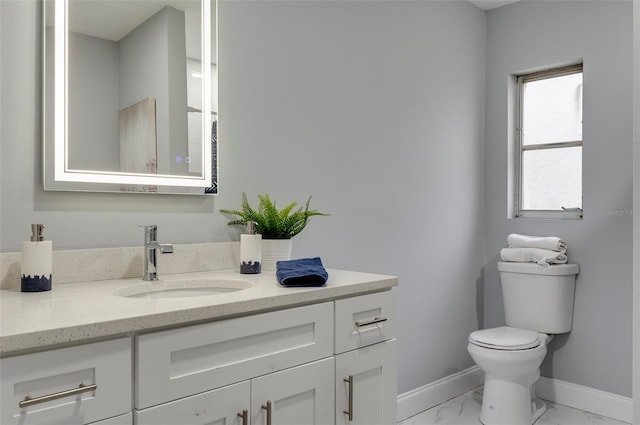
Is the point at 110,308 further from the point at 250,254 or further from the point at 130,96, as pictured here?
the point at 130,96

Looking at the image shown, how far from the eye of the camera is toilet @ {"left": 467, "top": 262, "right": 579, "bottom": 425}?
2.42 m

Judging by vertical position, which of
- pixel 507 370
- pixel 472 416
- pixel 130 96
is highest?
pixel 130 96

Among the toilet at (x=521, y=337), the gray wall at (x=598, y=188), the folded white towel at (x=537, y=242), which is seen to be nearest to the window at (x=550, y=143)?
the gray wall at (x=598, y=188)

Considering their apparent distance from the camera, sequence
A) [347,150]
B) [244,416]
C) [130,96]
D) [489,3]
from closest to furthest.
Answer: [244,416] < [130,96] < [347,150] < [489,3]

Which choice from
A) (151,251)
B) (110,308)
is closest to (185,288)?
(151,251)

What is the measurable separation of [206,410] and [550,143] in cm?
261

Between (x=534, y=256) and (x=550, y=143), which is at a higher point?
(x=550, y=143)

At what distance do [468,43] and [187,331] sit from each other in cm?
262

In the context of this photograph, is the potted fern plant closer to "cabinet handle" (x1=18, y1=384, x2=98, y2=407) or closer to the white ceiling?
"cabinet handle" (x1=18, y1=384, x2=98, y2=407)

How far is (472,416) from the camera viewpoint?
267 centimetres

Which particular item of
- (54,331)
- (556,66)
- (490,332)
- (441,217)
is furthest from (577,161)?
(54,331)

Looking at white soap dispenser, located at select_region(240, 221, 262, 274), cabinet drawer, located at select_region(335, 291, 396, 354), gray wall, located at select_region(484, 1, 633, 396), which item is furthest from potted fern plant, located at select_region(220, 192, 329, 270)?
gray wall, located at select_region(484, 1, 633, 396)

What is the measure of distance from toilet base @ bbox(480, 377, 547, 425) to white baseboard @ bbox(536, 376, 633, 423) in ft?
1.41

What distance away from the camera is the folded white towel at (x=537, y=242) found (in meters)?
2.74
